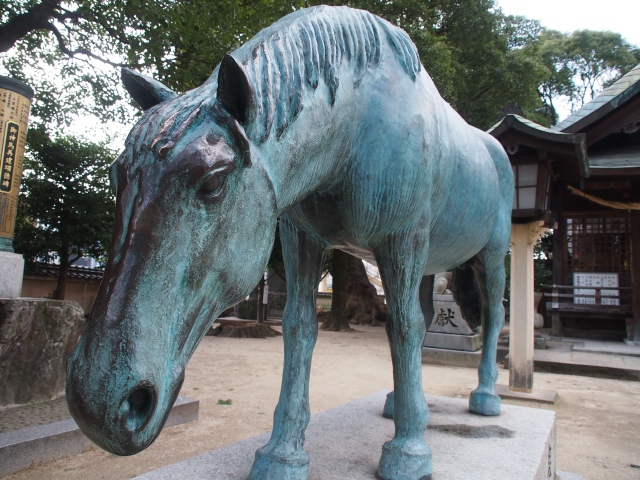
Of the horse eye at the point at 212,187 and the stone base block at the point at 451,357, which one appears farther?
the stone base block at the point at 451,357

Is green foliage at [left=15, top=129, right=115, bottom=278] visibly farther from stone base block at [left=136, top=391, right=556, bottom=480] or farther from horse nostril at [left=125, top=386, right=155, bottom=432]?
horse nostril at [left=125, top=386, right=155, bottom=432]

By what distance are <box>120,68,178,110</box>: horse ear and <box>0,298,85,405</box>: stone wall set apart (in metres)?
4.00

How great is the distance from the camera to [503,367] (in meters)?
9.06

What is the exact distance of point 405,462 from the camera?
1.75m

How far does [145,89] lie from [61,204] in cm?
1277

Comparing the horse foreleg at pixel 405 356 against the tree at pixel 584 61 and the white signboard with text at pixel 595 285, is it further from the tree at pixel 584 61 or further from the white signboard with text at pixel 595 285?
the tree at pixel 584 61


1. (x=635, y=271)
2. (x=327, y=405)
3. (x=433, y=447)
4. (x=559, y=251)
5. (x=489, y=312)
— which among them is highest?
(x=559, y=251)

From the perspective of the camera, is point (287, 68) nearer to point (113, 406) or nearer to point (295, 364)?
point (113, 406)

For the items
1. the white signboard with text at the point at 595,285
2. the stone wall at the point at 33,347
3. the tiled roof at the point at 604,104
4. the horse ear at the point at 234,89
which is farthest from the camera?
the white signboard with text at the point at 595,285

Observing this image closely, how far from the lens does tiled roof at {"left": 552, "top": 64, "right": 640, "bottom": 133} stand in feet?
30.6

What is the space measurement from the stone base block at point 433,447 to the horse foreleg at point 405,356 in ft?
0.43

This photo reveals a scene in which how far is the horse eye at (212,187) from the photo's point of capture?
111 cm

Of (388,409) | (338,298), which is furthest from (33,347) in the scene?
(338,298)

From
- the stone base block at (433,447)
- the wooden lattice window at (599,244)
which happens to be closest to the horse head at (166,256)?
the stone base block at (433,447)
